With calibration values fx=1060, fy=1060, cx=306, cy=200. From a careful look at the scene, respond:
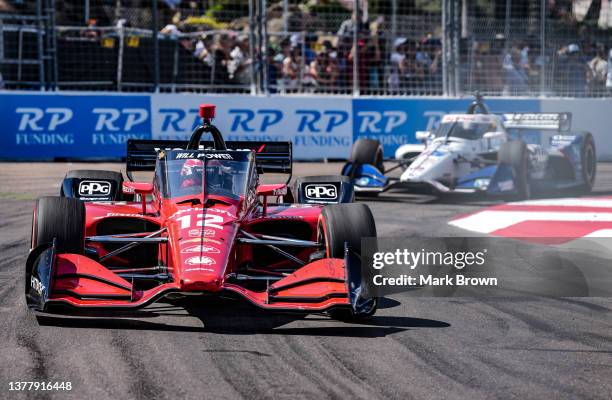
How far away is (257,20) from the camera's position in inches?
754

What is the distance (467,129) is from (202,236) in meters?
9.22

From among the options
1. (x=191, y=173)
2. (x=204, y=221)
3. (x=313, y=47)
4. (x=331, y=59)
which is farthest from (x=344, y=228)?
(x=331, y=59)

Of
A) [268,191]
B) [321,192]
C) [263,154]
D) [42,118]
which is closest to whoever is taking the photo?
[268,191]

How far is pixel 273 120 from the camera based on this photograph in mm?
19781

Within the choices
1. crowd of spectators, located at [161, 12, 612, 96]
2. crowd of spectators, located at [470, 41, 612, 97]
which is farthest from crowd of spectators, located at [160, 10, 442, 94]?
crowd of spectators, located at [470, 41, 612, 97]

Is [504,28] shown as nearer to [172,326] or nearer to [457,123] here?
[457,123]

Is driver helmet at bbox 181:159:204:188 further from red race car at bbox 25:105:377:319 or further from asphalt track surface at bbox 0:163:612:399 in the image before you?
asphalt track surface at bbox 0:163:612:399

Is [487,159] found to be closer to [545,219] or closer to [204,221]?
[545,219]

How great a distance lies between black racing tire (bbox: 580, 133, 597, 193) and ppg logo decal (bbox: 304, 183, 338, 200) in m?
8.37

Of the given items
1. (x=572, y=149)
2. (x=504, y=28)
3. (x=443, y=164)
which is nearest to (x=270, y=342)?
(x=443, y=164)

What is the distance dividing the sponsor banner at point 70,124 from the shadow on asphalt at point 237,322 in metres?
12.2

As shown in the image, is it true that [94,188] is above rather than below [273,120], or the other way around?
below

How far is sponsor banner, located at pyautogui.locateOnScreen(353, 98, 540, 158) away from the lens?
66.1 feet

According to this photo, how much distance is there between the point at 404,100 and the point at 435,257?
13.6 metres
